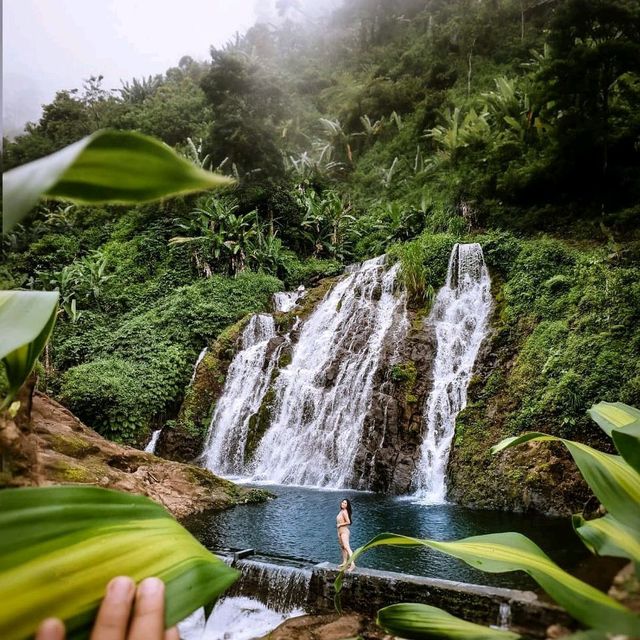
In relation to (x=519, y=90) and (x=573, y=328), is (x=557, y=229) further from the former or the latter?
(x=519, y=90)

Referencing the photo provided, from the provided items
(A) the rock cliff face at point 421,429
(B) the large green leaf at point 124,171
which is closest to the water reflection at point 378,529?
(A) the rock cliff face at point 421,429

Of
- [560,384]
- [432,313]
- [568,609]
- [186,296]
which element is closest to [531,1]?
[432,313]

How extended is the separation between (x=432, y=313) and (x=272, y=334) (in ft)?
14.5

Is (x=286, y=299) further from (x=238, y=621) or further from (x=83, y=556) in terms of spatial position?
(x=83, y=556)

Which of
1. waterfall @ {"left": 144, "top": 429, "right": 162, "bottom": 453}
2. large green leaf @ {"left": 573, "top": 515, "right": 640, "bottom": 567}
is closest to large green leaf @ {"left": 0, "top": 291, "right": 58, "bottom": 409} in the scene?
large green leaf @ {"left": 573, "top": 515, "right": 640, "bottom": 567}

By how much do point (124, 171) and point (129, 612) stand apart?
308 mm

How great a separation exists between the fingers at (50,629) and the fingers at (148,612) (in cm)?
5

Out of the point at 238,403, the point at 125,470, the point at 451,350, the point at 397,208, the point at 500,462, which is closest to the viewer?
the point at 125,470

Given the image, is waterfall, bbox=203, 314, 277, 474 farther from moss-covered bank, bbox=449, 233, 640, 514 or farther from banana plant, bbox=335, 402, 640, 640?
banana plant, bbox=335, 402, 640, 640

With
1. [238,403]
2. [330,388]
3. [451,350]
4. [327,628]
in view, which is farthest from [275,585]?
[238,403]

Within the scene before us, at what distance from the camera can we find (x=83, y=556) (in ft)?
1.15

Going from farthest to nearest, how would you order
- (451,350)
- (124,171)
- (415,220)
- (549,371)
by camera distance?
(415,220) < (451,350) < (549,371) < (124,171)

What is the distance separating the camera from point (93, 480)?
5.86 metres

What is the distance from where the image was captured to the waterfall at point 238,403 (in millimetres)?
11297
